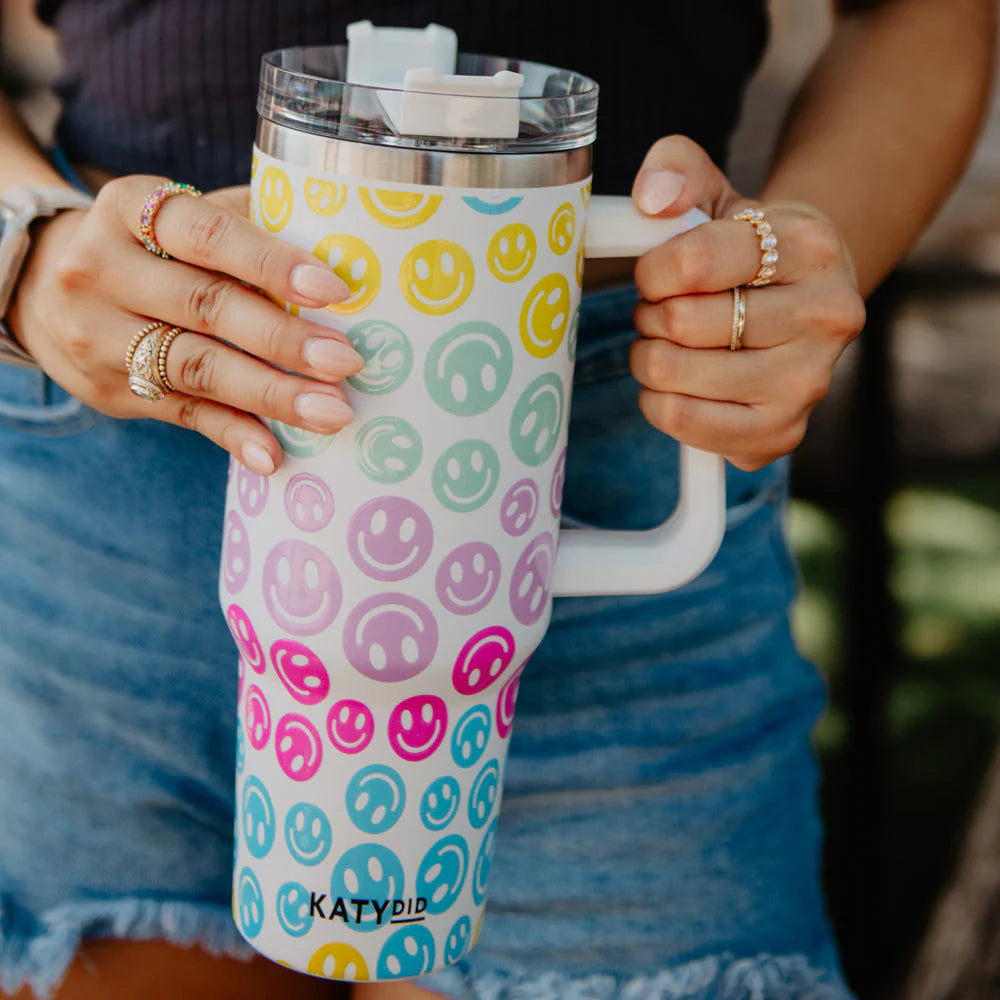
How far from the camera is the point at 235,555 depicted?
1.98 ft

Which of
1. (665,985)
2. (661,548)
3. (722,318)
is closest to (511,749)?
(665,985)

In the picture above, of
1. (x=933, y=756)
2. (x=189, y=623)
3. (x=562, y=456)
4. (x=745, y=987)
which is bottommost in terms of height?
(x=933, y=756)

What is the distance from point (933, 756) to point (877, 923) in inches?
18.7

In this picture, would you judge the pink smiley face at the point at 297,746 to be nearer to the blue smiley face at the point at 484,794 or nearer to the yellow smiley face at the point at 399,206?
the blue smiley face at the point at 484,794

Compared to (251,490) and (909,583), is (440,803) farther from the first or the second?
(909,583)

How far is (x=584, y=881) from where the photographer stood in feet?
2.92

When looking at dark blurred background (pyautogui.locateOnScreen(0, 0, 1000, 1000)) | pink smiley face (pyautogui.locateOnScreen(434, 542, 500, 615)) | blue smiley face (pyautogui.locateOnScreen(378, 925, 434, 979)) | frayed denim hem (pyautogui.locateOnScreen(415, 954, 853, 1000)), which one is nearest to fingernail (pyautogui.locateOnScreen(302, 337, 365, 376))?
pink smiley face (pyautogui.locateOnScreen(434, 542, 500, 615))

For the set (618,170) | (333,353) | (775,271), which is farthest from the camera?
(618,170)

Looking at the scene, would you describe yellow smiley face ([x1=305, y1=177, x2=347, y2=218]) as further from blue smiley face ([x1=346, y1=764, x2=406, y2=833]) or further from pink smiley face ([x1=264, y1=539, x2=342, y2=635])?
blue smiley face ([x1=346, y1=764, x2=406, y2=833])

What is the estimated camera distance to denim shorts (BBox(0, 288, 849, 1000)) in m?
0.88

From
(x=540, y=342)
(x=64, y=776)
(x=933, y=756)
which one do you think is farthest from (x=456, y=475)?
(x=933, y=756)

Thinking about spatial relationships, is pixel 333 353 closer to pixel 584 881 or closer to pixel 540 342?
pixel 540 342

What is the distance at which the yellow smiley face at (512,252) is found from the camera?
530 mm

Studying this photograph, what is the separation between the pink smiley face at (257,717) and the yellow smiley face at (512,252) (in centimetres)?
26
